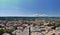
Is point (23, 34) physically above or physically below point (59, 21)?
above

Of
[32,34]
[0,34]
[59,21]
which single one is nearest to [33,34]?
[32,34]

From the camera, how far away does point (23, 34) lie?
16.1 ft

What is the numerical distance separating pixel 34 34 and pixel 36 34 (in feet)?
0.21

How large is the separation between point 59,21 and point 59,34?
679 centimetres

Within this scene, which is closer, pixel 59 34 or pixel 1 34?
pixel 59 34

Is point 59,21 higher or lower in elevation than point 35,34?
lower

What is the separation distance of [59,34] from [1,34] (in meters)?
1.68

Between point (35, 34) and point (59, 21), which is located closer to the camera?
point (35, 34)

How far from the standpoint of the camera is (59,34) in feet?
16.1

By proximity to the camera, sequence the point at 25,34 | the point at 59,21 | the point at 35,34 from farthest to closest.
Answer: the point at 59,21 → the point at 35,34 → the point at 25,34

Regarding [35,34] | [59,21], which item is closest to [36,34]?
[35,34]

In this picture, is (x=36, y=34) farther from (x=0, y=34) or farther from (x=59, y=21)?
(x=59, y=21)

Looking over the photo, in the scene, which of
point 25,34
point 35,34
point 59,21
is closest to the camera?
point 25,34

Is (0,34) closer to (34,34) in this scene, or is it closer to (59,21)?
(34,34)
